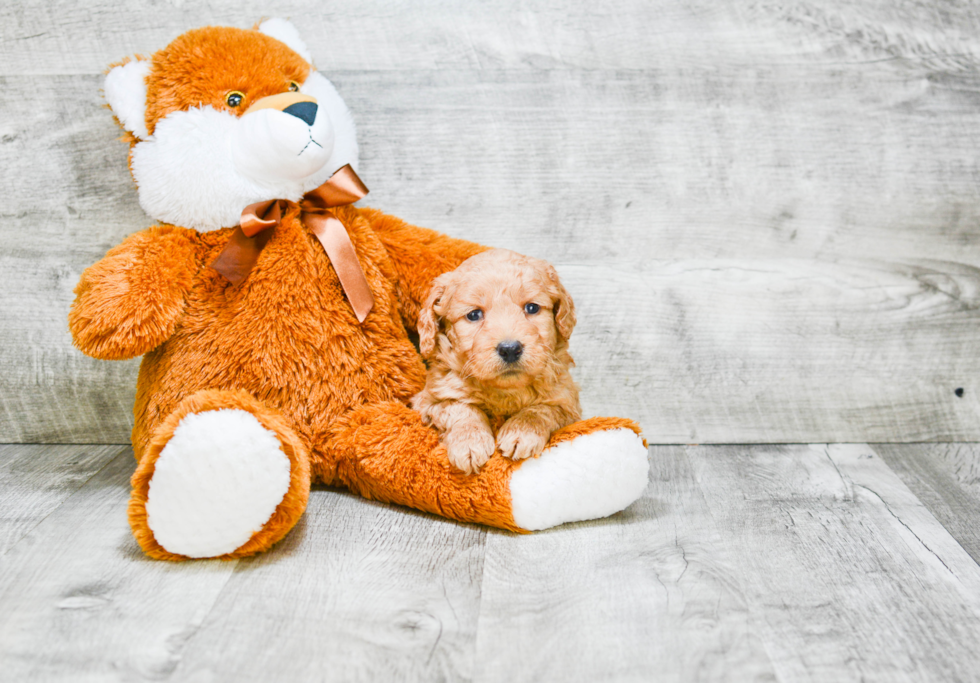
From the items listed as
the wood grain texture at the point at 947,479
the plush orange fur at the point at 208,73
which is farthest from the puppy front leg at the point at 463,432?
the wood grain texture at the point at 947,479

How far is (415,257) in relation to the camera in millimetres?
1398

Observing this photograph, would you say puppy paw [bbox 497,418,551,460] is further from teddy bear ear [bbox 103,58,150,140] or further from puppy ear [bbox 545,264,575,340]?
teddy bear ear [bbox 103,58,150,140]

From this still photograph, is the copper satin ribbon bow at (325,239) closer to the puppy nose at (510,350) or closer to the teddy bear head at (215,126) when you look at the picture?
the teddy bear head at (215,126)

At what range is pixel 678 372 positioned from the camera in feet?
5.45

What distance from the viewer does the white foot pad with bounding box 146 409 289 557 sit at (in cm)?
107

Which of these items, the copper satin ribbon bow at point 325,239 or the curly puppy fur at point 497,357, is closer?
the curly puppy fur at point 497,357

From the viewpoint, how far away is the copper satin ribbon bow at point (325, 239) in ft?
4.21

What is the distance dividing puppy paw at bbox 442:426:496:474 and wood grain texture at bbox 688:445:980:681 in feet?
1.34

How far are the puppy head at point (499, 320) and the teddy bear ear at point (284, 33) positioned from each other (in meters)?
0.53

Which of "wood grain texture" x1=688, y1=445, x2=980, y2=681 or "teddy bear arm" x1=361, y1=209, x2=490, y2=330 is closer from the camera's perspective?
"wood grain texture" x1=688, y1=445, x2=980, y2=681

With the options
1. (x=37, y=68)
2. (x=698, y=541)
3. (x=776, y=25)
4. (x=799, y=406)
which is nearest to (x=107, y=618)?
(x=698, y=541)

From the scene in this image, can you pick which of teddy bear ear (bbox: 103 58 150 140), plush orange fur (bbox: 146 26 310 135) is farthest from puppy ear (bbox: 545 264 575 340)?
teddy bear ear (bbox: 103 58 150 140)

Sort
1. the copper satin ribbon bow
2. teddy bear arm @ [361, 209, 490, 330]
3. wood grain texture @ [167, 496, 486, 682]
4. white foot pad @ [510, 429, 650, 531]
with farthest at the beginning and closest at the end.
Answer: teddy bear arm @ [361, 209, 490, 330] < the copper satin ribbon bow < white foot pad @ [510, 429, 650, 531] < wood grain texture @ [167, 496, 486, 682]

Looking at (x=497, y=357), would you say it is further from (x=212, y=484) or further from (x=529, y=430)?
(x=212, y=484)
